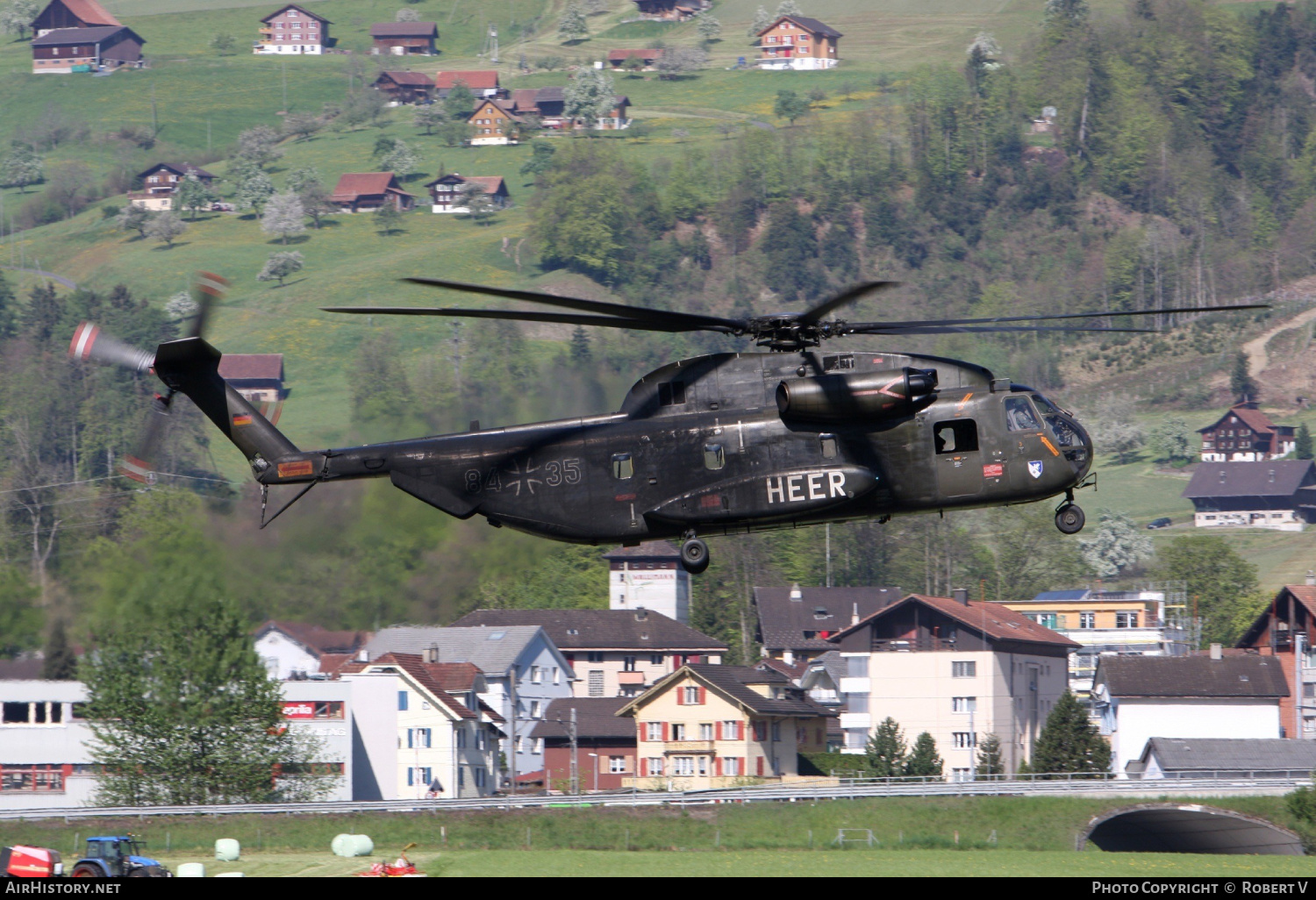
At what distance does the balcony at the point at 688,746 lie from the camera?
97938 millimetres

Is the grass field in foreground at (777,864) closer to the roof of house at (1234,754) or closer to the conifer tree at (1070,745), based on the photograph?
the roof of house at (1234,754)

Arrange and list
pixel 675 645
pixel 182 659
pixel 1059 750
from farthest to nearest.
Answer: pixel 675 645
pixel 1059 750
pixel 182 659

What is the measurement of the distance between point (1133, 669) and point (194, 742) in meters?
57.2

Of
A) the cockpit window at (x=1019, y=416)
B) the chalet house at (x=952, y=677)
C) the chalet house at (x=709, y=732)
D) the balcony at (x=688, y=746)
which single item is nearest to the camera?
the cockpit window at (x=1019, y=416)

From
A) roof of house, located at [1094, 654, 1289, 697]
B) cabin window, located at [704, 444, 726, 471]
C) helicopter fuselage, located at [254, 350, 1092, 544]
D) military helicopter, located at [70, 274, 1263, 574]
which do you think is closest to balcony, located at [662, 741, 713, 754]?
roof of house, located at [1094, 654, 1289, 697]

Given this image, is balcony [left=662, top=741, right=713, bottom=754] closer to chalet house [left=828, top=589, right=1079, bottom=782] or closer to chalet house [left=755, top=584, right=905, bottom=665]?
chalet house [left=828, top=589, right=1079, bottom=782]

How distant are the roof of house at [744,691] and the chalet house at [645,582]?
48627 mm

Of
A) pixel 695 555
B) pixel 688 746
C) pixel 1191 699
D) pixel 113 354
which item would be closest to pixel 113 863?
pixel 113 354

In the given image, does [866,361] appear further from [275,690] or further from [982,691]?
[982,691]

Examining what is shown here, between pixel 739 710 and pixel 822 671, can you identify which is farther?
pixel 822 671

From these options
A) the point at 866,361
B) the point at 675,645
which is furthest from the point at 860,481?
the point at 675,645

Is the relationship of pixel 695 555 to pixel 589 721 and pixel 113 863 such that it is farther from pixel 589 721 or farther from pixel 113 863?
pixel 589 721

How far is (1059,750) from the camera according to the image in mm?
95750

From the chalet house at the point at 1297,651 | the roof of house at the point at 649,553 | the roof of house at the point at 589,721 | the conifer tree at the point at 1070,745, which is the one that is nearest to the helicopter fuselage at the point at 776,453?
the conifer tree at the point at 1070,745
